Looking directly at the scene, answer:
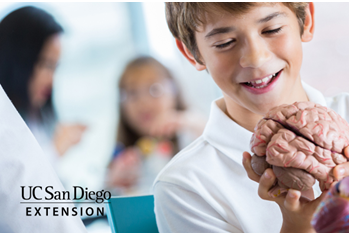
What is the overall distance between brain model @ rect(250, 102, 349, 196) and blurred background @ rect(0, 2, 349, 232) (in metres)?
2.80

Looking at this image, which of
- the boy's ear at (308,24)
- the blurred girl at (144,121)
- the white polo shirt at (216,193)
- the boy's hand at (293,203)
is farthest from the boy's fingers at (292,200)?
the blurred girl at (144,121)

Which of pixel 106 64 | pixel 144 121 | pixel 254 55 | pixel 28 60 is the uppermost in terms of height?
pixel 106 64

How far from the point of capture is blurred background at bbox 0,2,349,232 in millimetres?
3469

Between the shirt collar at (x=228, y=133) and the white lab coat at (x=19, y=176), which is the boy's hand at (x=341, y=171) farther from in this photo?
the white lab coat at (x=19, y=176)

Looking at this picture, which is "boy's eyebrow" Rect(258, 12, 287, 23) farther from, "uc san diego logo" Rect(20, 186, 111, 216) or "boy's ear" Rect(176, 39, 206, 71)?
"uc san diego logo" Rect(20, 186, 111, 216)

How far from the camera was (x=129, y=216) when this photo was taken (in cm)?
109

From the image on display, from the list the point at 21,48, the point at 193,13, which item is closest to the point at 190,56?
the point at 193,13

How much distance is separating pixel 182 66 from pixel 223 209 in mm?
2858

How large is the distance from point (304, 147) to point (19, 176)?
638 millimetres

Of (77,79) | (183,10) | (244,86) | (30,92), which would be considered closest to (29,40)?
(30,92)

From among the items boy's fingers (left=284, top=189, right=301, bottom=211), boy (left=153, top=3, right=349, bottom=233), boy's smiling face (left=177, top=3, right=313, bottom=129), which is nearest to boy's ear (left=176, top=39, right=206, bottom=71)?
boy (left=153, top=3, right=349, bottom=233)

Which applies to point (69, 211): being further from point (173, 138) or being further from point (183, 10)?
point (173, 138)

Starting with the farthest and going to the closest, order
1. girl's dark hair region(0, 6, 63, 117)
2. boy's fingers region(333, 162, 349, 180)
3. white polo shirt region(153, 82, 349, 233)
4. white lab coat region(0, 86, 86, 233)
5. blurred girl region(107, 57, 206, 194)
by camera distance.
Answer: blurred girl region(107, 57, 206, 194)
girl's dark hair region(0, 6, 63, 117)
white polo shirt region(153, 82, 349, 233)
white lab coat region(0, 86, 86, 233)
boy's fingers region(333, 162, 349, 180)

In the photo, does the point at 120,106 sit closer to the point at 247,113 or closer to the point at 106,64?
the point at 106,64
